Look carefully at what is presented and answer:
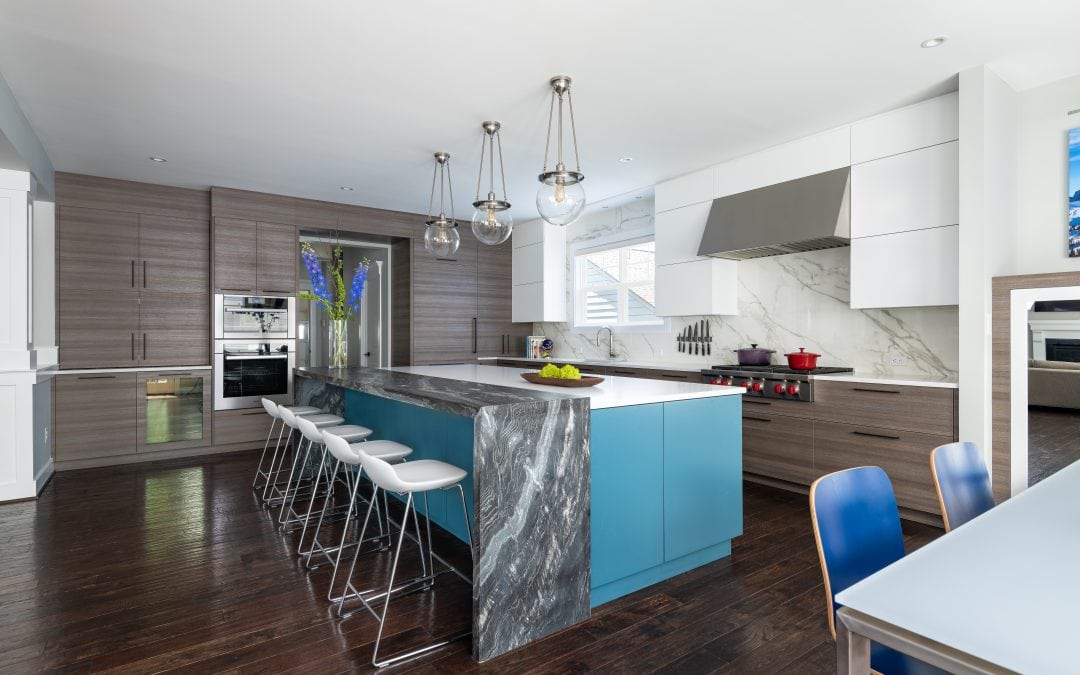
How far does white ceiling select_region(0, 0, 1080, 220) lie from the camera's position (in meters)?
2.56

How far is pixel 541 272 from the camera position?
6.71 meters

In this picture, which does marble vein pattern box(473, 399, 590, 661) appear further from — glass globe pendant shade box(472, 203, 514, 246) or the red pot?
the red pot

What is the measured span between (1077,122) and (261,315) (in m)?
6.39

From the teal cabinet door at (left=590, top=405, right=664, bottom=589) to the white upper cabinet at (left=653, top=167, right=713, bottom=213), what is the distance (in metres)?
2.81

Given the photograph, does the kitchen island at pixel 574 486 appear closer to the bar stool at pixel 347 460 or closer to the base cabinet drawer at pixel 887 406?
the bar stool at pixel 347 460

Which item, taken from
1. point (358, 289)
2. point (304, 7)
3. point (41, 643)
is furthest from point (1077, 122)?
point (41, 643)

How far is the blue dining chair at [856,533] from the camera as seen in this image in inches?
48.6

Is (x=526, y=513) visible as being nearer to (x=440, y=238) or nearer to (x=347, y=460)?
(x=347, y=460)

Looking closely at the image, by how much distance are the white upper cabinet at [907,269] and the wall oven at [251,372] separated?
512cm

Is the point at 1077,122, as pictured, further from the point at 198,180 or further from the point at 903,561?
the point at 198,180

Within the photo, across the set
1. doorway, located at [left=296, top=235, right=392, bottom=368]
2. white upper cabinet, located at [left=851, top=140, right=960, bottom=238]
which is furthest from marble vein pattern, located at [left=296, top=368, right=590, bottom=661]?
doorway, located at [left=296, top=235, right=392, bottom=368]

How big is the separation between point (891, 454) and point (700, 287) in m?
1.97

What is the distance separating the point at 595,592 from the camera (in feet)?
7.94

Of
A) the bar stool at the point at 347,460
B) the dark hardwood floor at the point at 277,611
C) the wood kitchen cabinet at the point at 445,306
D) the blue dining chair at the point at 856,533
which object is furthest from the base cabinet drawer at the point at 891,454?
the wood kitchen cabinet at the point at 445,306
